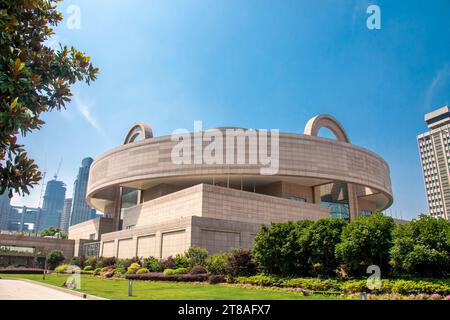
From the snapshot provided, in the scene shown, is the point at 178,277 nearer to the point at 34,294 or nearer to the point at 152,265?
the point at 152,265

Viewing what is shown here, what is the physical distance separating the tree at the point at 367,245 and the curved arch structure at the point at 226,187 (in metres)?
19.2

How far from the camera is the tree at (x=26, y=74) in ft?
24.3

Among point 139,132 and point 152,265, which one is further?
point 139,132

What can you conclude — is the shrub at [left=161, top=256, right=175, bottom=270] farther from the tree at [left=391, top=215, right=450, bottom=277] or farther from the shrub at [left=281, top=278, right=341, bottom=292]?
the tree at [left=391, top=215, right=450, bottom=277]

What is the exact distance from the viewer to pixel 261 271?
83.1ft

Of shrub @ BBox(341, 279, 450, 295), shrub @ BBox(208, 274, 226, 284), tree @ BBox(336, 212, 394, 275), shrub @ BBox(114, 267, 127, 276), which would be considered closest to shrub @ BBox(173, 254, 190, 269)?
shrub @ BBox(114, 267, 127, 276)

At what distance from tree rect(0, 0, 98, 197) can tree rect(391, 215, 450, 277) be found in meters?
15.5

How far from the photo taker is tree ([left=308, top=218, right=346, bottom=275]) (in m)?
20.8

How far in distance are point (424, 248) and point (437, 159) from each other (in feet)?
421

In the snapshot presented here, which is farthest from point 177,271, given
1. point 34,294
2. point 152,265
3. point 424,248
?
point 424,248

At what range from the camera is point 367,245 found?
1880 centimetres

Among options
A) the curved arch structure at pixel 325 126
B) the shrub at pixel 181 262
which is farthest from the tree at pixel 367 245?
the curved arch structure at pixel 325 126
